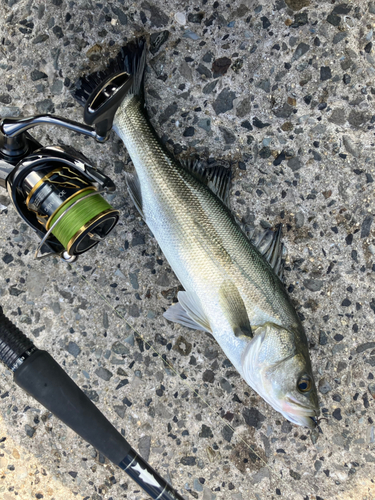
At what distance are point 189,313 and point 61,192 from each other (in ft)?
2.95

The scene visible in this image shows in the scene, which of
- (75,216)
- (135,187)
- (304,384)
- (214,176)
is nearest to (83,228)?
(75,216)

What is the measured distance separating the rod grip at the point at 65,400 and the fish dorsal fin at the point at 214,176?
46.9 inches

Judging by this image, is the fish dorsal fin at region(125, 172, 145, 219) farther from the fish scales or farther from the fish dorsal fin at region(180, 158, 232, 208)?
the fish dorsal fin at region(180, 158, 232, 208)

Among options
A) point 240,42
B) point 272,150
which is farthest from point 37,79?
point 272,150

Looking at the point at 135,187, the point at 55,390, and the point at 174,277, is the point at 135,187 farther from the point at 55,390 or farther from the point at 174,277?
the point at 55,390

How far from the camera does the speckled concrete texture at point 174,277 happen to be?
2.11 metres

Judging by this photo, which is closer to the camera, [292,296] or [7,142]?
[7,142]

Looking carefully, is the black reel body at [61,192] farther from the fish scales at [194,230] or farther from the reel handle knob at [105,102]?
the fish scales at [194,230]

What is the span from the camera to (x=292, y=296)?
2156 millimetres

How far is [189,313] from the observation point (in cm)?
200

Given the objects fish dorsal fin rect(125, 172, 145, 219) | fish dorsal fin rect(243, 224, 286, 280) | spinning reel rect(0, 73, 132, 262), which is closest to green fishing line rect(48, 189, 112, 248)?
spinning reel rect(0, 73, 132, 262)

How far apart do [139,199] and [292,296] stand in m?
1.04

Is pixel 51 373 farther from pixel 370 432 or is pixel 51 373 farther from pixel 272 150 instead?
pixel 370 432

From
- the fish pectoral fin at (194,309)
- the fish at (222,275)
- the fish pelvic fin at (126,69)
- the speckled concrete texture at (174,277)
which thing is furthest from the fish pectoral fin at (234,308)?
the fish pelvic fin at (126,69)
